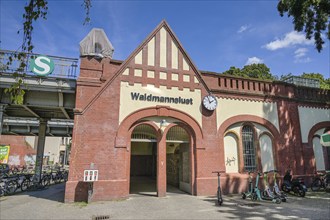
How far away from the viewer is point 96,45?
1288 cm

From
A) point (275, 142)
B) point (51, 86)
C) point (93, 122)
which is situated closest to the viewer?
point (93, 122)

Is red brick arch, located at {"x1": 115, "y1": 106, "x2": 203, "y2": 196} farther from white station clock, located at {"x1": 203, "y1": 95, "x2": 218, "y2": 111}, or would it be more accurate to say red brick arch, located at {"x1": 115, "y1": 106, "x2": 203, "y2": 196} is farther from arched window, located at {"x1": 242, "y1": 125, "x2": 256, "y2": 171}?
arched window, located at {"x1": 242, "y1": 125, "x2": 256, "y2": 171}

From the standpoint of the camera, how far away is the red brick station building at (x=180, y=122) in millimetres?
11336

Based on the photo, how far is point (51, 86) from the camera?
1258 centimetres

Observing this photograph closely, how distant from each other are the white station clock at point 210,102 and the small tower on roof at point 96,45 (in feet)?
20.2

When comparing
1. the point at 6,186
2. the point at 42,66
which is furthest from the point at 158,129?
the point at 6,186

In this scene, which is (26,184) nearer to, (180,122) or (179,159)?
(179,159)

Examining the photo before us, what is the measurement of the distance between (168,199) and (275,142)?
8.12 meters

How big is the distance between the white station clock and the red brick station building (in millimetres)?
62

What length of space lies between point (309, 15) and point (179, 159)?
41.9ft

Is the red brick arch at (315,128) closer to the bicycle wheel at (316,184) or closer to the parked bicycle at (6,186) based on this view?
the bicycle wheel at (316,184)

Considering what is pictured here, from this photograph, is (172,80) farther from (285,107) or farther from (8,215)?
(8,215)

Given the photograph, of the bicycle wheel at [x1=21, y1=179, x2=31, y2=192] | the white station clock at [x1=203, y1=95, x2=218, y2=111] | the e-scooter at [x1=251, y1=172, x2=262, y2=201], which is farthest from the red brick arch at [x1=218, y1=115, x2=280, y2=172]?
the bicycle wheel at [x1=21, y1=179, x2=31, y2=192]

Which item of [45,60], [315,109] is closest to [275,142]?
[315,109]
